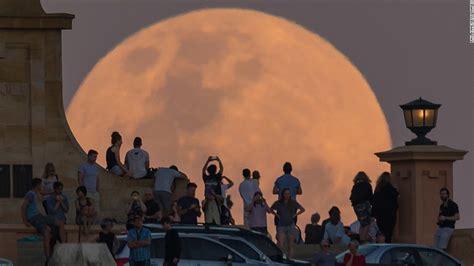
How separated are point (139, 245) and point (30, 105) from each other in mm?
11914

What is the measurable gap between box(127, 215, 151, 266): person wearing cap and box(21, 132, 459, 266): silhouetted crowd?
10.1ft

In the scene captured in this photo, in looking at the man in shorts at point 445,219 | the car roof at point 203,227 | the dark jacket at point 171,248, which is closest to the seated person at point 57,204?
the car roof at point 203,227

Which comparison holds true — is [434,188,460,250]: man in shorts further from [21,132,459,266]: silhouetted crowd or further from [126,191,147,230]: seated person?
[126,191,147,230]: seated person

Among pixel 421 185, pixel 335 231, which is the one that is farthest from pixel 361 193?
pixel 421 185

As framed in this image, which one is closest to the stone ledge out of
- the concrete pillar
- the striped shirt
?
the concrete pillar

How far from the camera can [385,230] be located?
62062 millimetres

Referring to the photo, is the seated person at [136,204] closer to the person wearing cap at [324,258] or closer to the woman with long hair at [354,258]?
the person wearing cap at [324,258]

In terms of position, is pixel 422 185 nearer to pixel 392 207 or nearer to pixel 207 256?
pixel 392 207

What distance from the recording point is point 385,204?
61.4 metres

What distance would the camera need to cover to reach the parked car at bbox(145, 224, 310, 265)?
55.5 m

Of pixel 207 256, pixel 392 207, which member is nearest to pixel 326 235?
pixel 392 207

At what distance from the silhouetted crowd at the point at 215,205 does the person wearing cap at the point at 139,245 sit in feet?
10.1

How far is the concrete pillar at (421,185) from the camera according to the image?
6297cm

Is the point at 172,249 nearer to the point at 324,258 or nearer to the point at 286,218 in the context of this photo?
the point at 324,258
